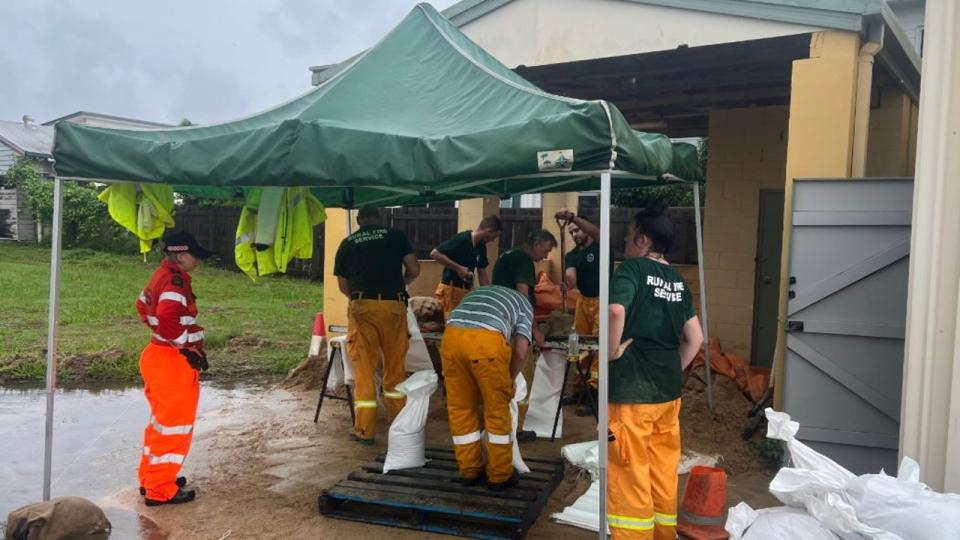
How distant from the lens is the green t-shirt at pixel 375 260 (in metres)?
5.93

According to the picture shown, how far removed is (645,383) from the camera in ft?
12.6

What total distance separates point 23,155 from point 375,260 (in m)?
27.0

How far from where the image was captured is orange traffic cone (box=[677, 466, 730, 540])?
4250mm

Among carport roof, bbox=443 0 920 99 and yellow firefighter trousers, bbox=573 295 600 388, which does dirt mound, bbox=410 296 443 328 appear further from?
carport roof, bbox=443 0 920 99

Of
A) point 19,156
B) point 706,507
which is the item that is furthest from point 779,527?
point 19,156

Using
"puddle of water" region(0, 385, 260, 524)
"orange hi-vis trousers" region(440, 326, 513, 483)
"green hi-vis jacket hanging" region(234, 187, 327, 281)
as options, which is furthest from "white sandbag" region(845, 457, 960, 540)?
"puddle of water" region(0, 385, 260, 524)

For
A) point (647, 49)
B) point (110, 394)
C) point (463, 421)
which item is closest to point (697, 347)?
point (463, 421)

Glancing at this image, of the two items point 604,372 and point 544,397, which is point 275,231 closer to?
point 604,372

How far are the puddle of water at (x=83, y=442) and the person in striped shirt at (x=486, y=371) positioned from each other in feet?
6.40

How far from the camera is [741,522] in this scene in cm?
309

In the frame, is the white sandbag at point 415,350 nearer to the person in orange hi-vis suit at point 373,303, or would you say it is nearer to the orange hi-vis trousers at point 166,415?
the person in orange hi-vis suit at point 373,303

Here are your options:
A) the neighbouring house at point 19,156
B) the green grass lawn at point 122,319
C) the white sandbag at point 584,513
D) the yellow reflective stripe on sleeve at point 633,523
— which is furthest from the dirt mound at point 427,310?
the neighbouring house at point 19,156

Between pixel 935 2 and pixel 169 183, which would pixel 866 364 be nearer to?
pixel 935 2

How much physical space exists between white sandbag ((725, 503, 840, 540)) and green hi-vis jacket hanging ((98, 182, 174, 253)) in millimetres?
3879
